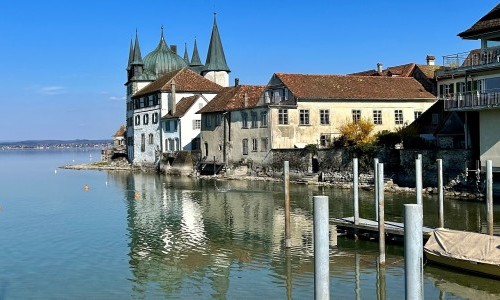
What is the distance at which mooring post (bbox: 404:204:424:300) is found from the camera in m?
8.45

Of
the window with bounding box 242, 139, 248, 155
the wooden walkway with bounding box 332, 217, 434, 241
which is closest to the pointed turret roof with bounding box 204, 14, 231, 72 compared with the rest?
the window with bounding box 242, 139, 248, 155

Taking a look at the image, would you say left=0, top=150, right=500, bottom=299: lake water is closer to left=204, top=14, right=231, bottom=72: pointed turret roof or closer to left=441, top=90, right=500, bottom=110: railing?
left=441, top=90, right=500, bottom=110: railing

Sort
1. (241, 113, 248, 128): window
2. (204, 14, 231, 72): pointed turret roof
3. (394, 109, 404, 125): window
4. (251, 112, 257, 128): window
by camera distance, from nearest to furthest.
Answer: (251, 112, 257, 128): window
(394, 109, 404, 125): window
(241, 113, 248, 128): window
(204, 14, 231, 72): pointed turret roof

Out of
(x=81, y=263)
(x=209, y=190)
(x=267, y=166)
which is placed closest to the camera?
(x=81, y=263)

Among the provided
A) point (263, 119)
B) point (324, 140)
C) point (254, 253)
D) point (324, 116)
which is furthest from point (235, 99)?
point (254, 253)

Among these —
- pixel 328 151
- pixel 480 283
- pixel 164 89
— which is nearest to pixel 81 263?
pixel 480 283

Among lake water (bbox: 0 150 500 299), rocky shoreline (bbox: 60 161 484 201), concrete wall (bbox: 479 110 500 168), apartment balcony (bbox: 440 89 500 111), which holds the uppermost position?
apartment balcony (bbox: 440 89 500 111)

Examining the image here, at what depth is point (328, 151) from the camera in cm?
5462

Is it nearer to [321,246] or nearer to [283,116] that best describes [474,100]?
[283,116]

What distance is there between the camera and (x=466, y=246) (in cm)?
2030

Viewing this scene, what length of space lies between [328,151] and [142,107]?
3830 cm

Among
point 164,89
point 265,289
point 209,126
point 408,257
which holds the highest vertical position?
point 164,89

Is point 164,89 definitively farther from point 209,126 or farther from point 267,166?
point 267,166

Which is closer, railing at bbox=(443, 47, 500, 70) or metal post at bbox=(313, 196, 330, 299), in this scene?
metal post at bbox=(313, 196, 330, 299)
